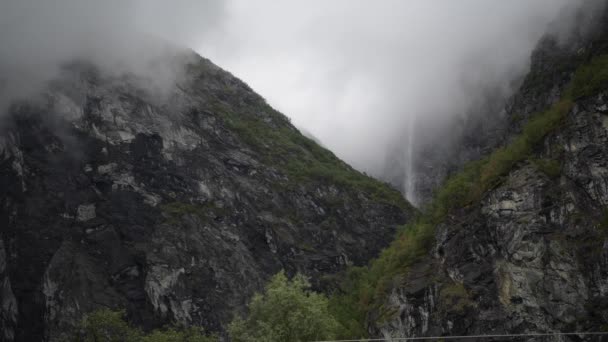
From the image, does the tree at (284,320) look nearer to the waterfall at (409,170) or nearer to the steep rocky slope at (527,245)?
the steep rocky slope at (527,245)

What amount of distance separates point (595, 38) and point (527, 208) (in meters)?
22.7

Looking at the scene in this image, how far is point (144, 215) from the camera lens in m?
55.9

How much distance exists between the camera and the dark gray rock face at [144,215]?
165 feet

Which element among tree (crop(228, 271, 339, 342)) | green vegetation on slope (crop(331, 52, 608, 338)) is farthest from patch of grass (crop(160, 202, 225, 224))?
tree (crop(228, 271, 339, 342))

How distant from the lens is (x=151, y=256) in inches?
2088

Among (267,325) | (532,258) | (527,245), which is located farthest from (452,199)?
(267,325)

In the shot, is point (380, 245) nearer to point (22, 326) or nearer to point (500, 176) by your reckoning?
point (500, 176)

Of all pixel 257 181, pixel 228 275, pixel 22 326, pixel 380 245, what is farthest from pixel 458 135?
pixel 22 326

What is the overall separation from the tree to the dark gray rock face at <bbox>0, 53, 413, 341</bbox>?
20.2 meters

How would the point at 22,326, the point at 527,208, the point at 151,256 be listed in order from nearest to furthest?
the point at 527,208 < the point at 22,326 < the point at 151,256

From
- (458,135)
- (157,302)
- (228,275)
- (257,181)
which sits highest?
(458,135)

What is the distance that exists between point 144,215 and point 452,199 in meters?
30.6

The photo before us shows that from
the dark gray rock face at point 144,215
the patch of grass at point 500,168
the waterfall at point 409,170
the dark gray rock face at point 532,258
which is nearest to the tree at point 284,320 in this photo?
the dark gray rock face at point 532,258

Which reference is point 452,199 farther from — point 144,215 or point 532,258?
point 144,215
